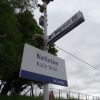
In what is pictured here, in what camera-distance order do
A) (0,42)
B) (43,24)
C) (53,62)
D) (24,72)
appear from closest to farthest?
(24,72)
(53,62)
(43,24)
(0,42)

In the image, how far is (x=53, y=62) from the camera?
11633mm

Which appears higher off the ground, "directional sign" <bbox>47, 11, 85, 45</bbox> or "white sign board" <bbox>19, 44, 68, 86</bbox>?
"directional sign" <bbox>47, 11, 85, 45</bbox>

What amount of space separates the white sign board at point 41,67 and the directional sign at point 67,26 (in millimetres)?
812

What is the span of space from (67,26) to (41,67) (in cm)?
176

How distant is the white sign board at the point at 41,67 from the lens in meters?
10.4

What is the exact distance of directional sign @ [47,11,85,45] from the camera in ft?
36.1

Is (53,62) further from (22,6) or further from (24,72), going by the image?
(22,6)

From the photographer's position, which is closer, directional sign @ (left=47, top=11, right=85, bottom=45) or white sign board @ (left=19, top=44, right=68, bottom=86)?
white sign board @ (left=19, top=44, right=68, bottom=86)

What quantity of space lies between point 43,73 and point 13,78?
638 inches

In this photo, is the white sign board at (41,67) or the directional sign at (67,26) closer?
the white sign board at (41,67)

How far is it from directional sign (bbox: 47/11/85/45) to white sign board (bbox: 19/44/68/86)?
0.81m

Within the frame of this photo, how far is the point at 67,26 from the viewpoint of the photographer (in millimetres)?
11414

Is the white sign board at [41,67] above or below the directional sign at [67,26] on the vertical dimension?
below

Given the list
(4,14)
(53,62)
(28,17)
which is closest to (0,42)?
(4,14)
